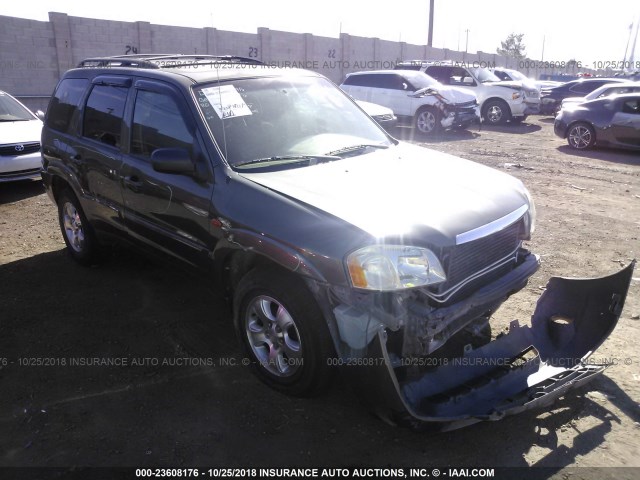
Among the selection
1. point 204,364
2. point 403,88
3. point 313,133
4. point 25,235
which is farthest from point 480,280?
point 403,88

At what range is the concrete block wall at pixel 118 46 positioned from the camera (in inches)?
711

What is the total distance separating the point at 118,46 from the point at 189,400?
65.8 ft

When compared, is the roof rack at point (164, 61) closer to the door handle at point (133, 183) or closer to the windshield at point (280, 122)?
the windshield at point (280, 122)

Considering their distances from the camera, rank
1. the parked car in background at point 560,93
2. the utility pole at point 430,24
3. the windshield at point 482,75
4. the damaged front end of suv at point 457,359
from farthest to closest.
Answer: the utility pole at point 430,24 → the parked car in background at point 560,93 → the windshield at point 482,75 → the damaged front end of suv at point 457,359

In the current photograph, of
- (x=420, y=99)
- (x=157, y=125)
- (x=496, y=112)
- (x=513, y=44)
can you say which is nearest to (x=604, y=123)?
(x=420, y=99)

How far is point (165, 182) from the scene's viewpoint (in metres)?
3.82

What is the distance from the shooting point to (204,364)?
3746 millimetres

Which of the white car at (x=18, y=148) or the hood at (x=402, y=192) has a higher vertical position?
the hood at (x=402, y=192)

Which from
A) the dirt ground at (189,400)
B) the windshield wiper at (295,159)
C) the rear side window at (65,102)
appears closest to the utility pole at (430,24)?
the dirt ground at (189,400)

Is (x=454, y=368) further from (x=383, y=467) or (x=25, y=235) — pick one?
(x=25, y=235)

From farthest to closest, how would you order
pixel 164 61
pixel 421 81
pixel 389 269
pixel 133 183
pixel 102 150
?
pixel 421 81
pixel 164 61
pixel 102 150
pixel 133 183
pixel 389 269

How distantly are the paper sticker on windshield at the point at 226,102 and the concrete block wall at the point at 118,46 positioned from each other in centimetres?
1700

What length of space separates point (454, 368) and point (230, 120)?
2.18m

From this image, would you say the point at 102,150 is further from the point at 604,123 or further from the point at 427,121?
the point at 427,121
